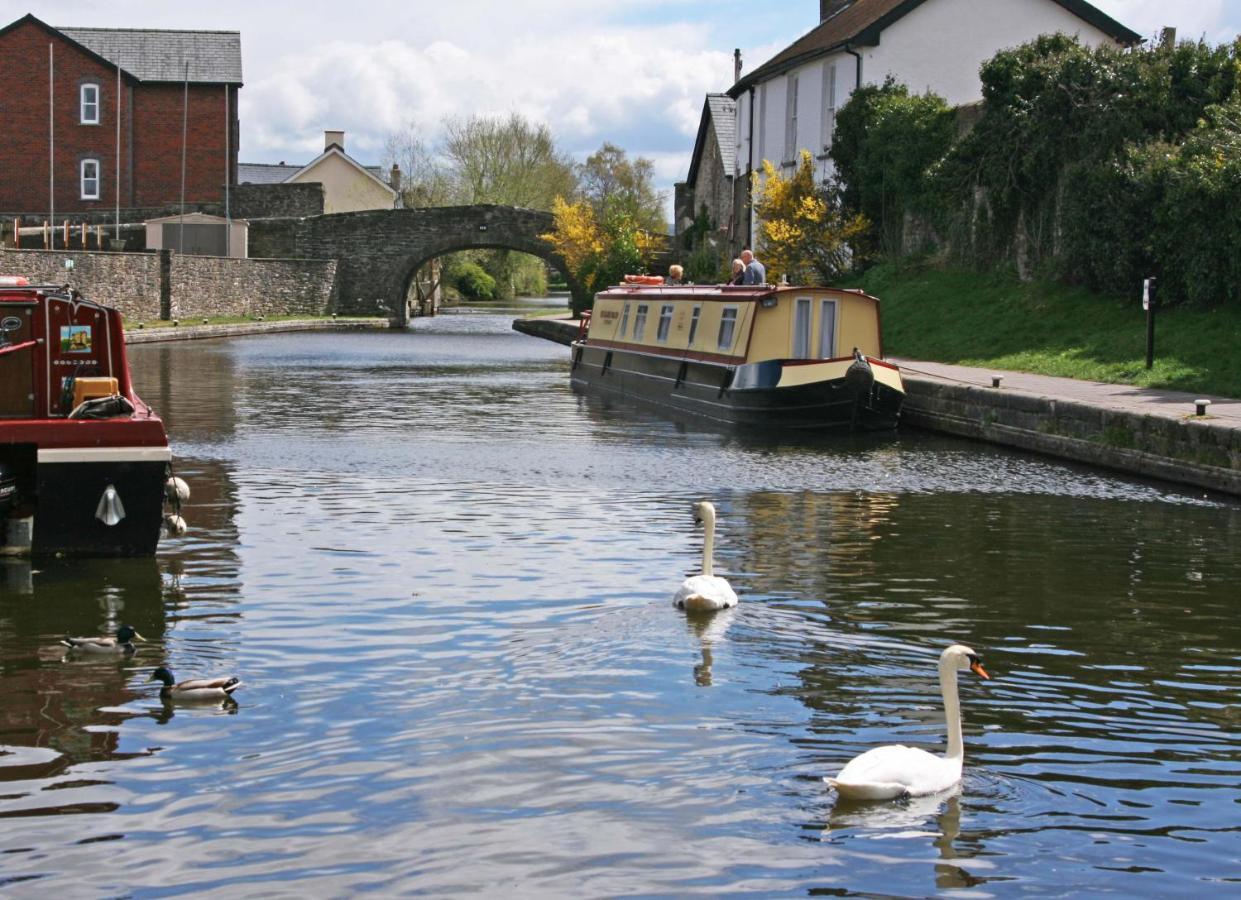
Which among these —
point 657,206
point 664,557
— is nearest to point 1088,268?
point 664,557

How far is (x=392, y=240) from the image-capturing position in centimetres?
4953

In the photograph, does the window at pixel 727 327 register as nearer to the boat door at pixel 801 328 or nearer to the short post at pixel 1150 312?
the boat door at pixel 801 328

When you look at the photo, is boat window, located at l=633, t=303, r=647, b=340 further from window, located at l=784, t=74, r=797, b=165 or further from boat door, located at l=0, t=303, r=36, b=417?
boat door, located at l=0, t=303, r=36, b=417

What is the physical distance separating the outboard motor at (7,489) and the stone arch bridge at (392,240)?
130 ft

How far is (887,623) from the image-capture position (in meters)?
8.16

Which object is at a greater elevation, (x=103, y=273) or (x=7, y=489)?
(x=103, y=273)

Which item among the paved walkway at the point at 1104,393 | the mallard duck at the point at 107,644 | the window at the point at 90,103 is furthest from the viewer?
the window at the point at 90,103

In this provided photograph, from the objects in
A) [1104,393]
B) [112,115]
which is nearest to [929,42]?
[1104,393]

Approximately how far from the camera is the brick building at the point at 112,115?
47.7 m

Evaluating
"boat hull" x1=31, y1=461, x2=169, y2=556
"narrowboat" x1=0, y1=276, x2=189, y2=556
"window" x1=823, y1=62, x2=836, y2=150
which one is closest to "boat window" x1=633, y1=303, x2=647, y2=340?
"window" x1=823, y1=62, x2=836, y2=150

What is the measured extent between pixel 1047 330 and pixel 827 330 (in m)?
3.29

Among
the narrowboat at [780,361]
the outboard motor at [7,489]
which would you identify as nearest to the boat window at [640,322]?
the narrowboat at [780,361]

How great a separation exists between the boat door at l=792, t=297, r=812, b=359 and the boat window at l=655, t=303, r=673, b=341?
12.2 ft

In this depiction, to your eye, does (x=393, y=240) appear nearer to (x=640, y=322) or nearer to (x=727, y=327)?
(x=640, y=322)
